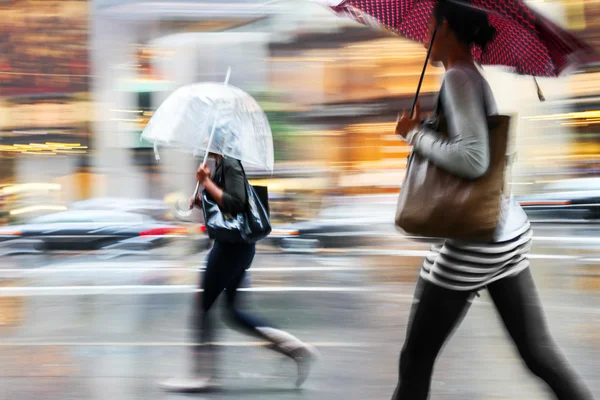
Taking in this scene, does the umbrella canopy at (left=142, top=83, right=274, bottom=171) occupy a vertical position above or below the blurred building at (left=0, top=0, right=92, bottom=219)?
above

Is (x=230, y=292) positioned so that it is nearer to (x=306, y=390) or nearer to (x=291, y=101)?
(x=306, y=390)

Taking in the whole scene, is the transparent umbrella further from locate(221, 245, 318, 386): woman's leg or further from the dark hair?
the dark hair

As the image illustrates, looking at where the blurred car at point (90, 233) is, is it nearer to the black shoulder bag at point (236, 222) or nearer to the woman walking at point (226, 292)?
the woman walking at point (226, 292)

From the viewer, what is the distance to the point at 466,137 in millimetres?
2549

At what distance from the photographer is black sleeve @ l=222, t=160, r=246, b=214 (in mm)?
4246

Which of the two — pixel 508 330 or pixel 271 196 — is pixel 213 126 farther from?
pixel 271 196

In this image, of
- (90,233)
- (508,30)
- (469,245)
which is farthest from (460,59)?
(90,233)

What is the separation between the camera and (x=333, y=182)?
27.8 m

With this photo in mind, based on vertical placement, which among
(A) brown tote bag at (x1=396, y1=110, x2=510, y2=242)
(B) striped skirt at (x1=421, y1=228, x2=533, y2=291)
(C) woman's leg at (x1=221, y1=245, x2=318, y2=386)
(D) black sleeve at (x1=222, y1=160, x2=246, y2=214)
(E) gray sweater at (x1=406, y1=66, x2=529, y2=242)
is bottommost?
(C) woman's leg at (x1=221, y1=245, x2=318, y2=386)

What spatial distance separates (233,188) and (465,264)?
6.26 ft

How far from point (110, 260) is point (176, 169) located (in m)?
13.1

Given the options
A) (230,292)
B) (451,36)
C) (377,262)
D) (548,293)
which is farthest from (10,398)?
(377,262)

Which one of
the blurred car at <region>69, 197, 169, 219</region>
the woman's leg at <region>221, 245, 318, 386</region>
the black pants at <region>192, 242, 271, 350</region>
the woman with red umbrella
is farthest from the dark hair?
the blurred car at <region>69, 197, 169, 219</region>

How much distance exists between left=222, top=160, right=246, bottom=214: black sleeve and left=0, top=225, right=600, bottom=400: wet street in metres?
0.53
